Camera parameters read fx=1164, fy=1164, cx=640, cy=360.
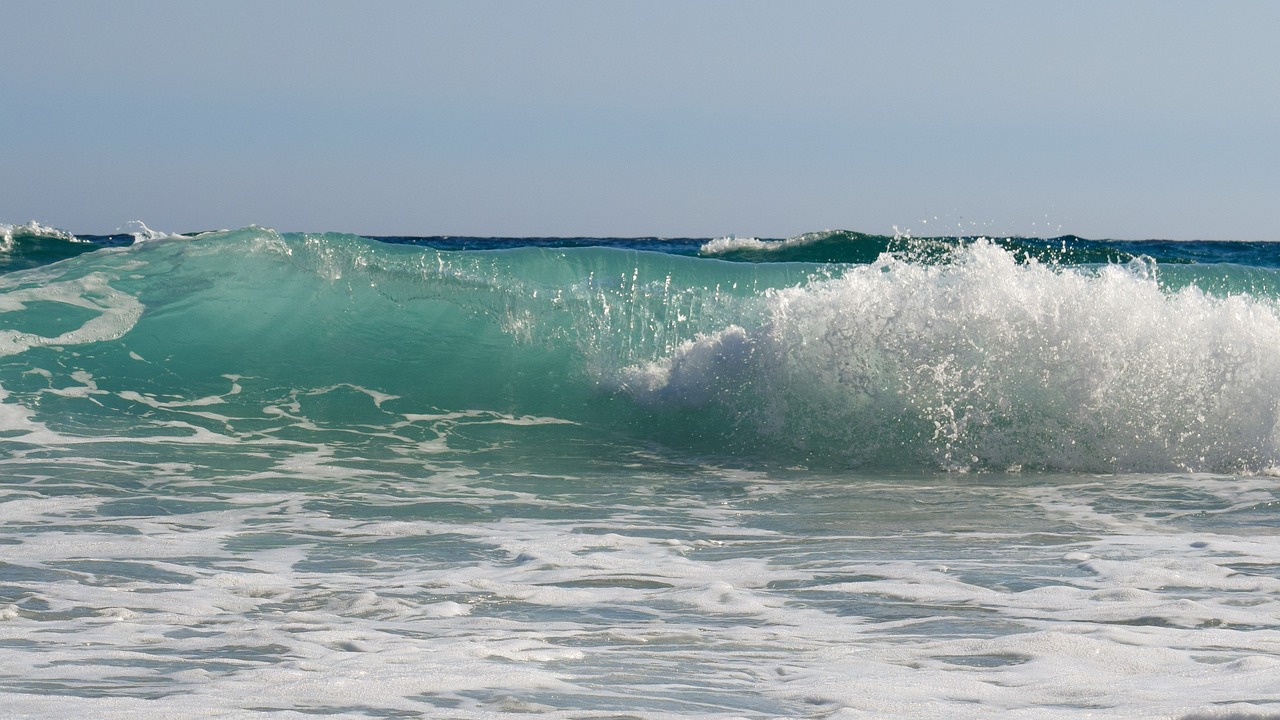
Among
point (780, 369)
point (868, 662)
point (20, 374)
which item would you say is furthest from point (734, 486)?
point (20, 374)

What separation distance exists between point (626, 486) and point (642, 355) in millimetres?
2827

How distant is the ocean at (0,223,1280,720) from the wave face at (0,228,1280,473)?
0.03 metres

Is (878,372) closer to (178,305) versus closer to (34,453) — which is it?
(34,453)

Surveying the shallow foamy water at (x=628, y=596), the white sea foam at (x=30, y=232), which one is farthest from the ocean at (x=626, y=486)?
the white sea foam at (x=30, y=232)

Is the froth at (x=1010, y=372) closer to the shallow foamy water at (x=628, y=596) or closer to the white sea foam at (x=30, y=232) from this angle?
the shallow foamy water at (x=628, y=596)

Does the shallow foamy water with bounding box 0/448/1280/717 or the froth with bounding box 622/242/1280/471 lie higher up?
the froth with bounding box 622/242/1280/471

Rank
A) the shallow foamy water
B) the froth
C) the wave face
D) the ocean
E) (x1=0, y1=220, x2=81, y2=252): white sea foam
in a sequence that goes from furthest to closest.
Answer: (x1=0, y1=220, x2=81, y2=252): white sea foam
the wave face
the froth
the ocean
the shallow foamy water

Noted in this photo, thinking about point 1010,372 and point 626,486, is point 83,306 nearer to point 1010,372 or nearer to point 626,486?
point 626,486

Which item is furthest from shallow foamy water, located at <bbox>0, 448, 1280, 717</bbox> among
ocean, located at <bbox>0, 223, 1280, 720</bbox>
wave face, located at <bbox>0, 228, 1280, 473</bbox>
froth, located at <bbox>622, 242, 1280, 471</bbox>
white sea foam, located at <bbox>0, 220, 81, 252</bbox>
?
white sea foam, located at <bbox>0, 220, 81, 252</bbox>

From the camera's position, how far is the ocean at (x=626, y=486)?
3115 mm

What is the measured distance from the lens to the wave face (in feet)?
25.1

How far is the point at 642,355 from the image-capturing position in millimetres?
9461

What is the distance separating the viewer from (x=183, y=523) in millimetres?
5371

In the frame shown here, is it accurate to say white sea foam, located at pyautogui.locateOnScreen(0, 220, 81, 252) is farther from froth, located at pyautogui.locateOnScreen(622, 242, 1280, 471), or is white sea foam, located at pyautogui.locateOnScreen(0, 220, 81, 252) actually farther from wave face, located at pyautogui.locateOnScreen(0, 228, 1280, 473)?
froth, located at pyautogui.locateOnScreen(622, 242, 1280, 471)
